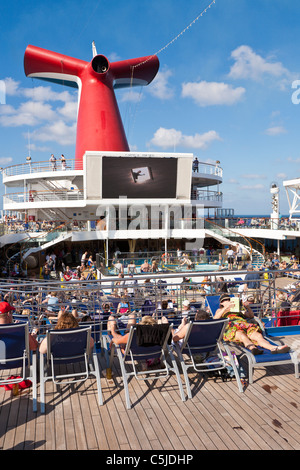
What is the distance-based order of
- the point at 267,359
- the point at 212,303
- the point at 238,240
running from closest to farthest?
1. the point at 267,359
2. the point at 212,303
3. the point at 238,240

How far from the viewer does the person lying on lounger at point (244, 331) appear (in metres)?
4.16

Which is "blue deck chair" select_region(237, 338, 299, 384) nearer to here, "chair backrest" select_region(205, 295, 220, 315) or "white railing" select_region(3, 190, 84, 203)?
"chair backrest" select_region(205, 295, 220, 315)

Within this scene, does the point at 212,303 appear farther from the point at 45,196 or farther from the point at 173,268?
the point at 45,196

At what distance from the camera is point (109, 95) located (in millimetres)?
25188

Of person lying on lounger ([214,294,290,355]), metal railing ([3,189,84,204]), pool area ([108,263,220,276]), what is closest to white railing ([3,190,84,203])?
metal railing ([3,189,84,204])

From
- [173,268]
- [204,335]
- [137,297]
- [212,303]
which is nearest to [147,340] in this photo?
[204,335]

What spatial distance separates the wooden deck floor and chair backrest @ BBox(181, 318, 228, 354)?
0.43 m

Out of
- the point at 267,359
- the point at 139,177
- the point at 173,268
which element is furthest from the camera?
the point at 139,177

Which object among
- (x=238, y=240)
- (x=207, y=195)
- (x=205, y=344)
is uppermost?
(x=207, y=195)

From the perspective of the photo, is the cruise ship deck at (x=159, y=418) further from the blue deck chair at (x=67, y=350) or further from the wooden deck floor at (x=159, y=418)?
the blue deck chair at (x=67, y=350)

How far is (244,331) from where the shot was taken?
4.49 metres

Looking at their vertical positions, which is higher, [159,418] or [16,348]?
[16,348]

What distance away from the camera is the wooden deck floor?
3002 mm

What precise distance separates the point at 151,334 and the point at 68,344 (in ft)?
3.01
